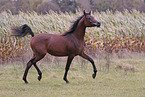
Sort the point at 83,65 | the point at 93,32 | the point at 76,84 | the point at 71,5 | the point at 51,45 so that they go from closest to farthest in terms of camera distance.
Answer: the point at 76,84 → the point at 51,45 → the point at 83,65 → the point at 93,32 → the point at 71,5

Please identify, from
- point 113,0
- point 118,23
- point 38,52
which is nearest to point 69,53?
point 38,52

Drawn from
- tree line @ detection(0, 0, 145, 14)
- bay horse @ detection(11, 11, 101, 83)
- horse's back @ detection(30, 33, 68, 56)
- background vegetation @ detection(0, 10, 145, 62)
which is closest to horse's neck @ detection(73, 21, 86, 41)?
bay horse @ detection(11, 11, 101, 83)

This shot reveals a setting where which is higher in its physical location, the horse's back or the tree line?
the tree line

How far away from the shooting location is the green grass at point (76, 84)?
22.0 feet

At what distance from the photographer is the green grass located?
22.0ft

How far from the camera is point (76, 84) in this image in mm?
8008

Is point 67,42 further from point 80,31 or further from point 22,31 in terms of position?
point 22,31

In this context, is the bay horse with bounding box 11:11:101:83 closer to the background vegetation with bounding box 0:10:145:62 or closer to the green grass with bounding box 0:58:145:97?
the green grass with bounding box 0:58:145:97

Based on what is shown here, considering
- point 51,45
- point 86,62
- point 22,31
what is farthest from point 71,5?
point 51,45

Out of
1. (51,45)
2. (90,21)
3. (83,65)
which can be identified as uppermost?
(90,21)

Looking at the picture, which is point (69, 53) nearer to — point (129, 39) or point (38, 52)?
point (38, 52)

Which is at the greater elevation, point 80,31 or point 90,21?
point 90,21

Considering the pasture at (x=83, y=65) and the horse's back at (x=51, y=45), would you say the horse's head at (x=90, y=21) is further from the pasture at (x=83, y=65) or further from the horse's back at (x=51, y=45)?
the pasture at (x=83, y=65)

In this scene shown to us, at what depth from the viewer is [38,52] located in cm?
812
